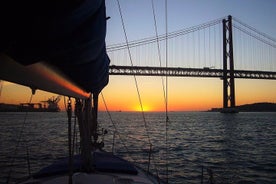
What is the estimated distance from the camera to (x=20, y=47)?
117cm

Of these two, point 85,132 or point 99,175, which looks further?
point 85,132

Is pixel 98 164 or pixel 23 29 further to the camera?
pixel 98 164

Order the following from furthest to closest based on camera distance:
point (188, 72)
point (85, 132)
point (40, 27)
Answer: point (188, 72)
point (85, 132)
point (40, 27)

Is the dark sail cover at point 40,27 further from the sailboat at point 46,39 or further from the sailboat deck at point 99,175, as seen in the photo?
the sailboat deck at point 99,175

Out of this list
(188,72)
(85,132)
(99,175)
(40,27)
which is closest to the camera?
(40,27)

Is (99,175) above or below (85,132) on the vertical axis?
below

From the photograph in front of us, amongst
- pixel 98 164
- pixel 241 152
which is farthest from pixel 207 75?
pixel 98 164

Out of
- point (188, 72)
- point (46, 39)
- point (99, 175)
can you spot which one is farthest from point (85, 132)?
point (188, 72)

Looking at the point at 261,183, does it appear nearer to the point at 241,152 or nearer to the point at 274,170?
the point at 274,170

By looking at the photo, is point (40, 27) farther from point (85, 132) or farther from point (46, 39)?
point (85, 132)

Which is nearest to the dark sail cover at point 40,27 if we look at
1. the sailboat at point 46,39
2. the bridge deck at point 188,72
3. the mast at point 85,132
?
the sailboat at point 46,39

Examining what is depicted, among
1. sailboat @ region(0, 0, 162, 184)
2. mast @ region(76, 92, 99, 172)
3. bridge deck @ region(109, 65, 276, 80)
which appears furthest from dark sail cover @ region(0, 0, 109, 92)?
bridge deck @ region(109, 65, 276, 80)

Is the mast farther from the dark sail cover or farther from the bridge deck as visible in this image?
the bridge deck

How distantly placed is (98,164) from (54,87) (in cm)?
307
